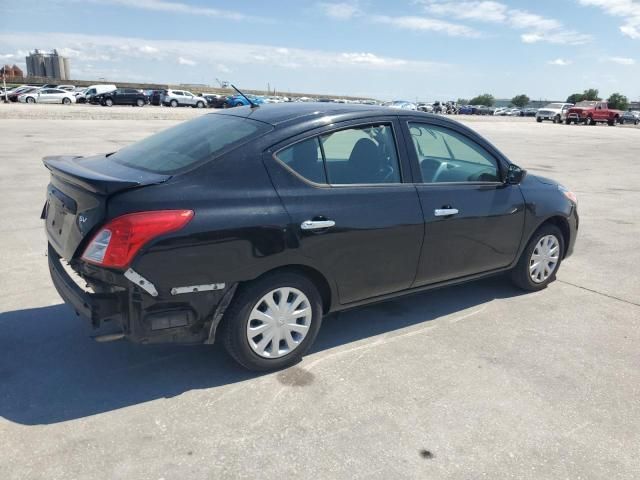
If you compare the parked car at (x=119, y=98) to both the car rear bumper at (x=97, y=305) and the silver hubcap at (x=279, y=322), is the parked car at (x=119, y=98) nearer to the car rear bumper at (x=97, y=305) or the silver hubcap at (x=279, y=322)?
the car rear bumper at (x=97, y=305)

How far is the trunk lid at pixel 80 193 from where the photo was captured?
2883 mm

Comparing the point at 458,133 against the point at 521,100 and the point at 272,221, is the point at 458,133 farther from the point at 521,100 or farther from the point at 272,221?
the point at 521,100

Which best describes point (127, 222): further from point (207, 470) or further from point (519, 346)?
point (519, 346)

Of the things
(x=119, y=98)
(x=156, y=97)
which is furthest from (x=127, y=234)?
(x=156, y=97)

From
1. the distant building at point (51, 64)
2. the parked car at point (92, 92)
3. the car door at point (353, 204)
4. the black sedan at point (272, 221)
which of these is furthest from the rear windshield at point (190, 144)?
the distant building at point (51, 64)

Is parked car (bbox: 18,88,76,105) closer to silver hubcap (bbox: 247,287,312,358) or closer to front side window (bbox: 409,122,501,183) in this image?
front side window (bbox: 409,122,501,183)

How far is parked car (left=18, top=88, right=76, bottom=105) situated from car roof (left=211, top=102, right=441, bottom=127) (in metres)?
48.7

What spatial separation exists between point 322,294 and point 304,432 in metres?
1.02

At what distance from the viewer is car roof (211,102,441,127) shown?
3553 millimetres

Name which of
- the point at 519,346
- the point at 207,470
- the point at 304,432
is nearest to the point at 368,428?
the point at 304,432

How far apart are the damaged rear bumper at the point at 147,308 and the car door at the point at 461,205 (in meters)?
1.66

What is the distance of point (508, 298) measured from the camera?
15.9 ft

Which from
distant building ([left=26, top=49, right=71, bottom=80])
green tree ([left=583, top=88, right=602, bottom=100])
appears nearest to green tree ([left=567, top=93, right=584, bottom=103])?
green tree ([left=583, top=88, right=602, bottom=100])

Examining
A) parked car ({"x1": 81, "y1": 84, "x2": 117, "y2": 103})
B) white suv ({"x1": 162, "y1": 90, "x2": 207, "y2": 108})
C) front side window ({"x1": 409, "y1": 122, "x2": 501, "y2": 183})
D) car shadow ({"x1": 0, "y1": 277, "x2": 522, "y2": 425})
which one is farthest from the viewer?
white suv ({"x1": 162, "y1": 90, "x2": 207, "y2": 108})
